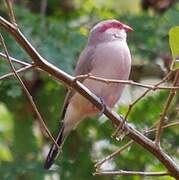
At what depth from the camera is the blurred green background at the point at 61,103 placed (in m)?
3.21

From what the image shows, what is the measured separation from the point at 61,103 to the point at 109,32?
653mm

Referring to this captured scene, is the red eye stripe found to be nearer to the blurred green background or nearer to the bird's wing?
the bird's wing

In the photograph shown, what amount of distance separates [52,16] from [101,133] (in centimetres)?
113

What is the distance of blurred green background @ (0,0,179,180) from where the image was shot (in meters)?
3.21

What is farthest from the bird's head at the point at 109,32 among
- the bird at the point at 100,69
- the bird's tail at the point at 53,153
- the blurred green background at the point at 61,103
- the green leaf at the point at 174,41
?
the green leaf at the point at 174,41

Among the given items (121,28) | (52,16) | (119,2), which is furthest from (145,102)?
(119,2)

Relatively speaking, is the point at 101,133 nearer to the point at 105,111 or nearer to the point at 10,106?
the point at 10,106

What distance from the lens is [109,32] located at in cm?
294

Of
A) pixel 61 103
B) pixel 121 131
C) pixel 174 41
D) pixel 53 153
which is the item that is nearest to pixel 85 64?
pixel 53 153

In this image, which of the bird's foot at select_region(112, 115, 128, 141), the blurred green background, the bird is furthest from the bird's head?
the bird's foot at select_region(112, 115, 128, 141)

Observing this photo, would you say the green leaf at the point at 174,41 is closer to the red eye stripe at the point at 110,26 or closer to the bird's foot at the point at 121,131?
the bird's foot at the point at 121,131

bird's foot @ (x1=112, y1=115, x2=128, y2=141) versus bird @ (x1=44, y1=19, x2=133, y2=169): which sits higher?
bird @ (x1=44, y1=19, x2=133, y2=169)

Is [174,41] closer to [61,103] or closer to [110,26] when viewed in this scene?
[110,26]

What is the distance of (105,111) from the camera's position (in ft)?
6.45
